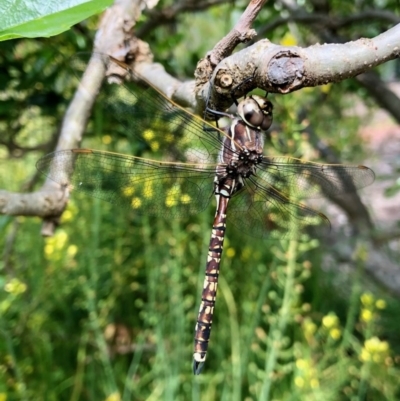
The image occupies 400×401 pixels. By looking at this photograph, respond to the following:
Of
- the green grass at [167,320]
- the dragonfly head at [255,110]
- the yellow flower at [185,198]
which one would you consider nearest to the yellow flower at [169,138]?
the yellow flower at [185,198]

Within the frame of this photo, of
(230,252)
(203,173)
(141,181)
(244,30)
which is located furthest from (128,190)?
(230,252)

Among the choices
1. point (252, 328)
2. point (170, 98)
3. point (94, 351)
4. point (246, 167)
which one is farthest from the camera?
point (94, 351)

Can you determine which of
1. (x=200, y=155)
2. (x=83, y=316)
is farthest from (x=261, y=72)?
(x=83, y=316)

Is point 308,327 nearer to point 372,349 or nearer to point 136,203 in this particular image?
point 372,349

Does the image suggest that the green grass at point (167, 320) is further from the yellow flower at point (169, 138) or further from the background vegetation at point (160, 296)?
the yellow flower at point (169, 138)

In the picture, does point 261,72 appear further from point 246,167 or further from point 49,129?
point 49,129

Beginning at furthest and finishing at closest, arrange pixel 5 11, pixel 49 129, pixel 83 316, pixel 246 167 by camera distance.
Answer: pixel 83 316, pixel 49 129, pixel 246 167, pixel 5 11
